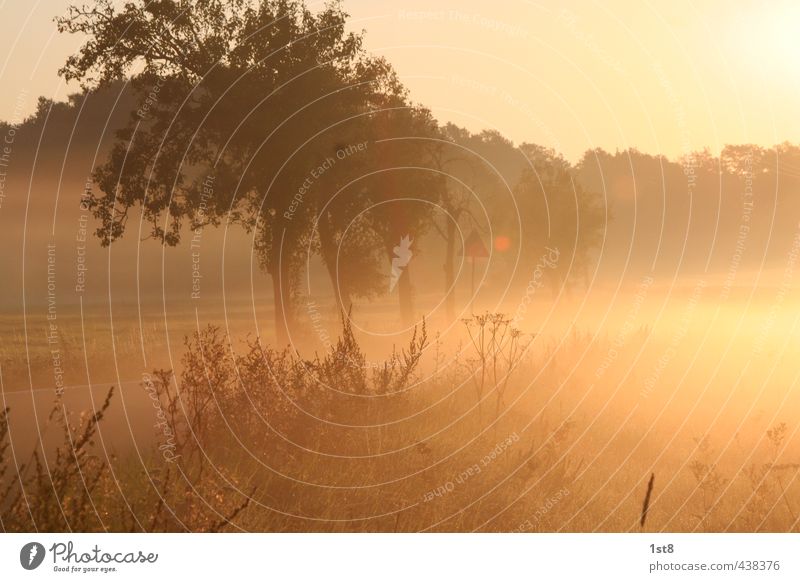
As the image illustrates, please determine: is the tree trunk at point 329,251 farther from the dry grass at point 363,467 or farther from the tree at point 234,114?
the dry grass at point 363,467

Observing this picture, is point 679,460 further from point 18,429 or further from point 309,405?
point 18,429

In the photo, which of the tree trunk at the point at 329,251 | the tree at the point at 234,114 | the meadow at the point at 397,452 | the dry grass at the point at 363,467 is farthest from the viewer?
the tree trunk at the point at 329,251

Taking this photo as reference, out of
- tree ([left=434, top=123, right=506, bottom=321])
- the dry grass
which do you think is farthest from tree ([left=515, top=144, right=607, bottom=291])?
the dry grass

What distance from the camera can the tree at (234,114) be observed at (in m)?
22.0

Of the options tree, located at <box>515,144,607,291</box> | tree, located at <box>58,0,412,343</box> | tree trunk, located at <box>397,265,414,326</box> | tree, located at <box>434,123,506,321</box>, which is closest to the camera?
tree, located at <box>58,0,412,343</box>

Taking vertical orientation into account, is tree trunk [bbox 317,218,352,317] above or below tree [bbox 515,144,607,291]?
below

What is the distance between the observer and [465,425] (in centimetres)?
1241

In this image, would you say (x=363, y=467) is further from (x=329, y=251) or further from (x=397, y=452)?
(x=329, y=251)

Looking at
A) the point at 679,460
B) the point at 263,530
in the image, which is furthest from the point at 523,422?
the point at 263,530

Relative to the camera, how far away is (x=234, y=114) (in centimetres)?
2305

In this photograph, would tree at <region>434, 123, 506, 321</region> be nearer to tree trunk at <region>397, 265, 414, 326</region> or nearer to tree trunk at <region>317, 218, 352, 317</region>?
tree trunk at <region>397, 265, 414, 326</region>

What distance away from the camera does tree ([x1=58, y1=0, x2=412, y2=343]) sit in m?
22.0

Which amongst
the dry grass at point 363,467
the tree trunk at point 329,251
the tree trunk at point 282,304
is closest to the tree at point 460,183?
the tree trunk at point 329,251

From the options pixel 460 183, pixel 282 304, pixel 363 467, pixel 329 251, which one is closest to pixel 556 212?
pixel 460 183
